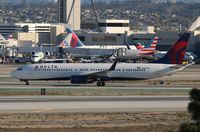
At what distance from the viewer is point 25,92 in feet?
214

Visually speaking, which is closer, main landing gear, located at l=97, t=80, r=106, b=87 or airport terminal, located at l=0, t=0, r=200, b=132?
airport terminal, located at l=0, t=0, r=200, b=132

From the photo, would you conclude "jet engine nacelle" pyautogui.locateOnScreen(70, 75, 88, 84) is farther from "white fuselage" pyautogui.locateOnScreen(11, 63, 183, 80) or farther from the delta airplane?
the delta airplane

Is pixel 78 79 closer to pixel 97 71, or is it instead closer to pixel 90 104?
pixel 97 71

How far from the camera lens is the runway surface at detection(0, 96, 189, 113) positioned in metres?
51.0

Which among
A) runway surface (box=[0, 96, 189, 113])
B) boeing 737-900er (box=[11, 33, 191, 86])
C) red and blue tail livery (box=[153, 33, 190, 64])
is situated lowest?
runway surface (box=[0, 96, 189, 113])

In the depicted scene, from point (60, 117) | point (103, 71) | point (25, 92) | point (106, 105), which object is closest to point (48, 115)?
point (60, 117)

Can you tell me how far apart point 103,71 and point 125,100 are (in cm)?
2083

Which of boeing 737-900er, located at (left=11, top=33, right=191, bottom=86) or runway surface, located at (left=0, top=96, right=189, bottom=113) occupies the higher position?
boeing 737-900er, located at (left=11, top=33, right=191, bottom=86)

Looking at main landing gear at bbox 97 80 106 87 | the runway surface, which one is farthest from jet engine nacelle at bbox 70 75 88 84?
the runway surface

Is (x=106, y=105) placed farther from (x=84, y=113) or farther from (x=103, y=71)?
(x=103, y=71)

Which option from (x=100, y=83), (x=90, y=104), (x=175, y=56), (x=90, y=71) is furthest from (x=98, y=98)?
(x=175, y=56)

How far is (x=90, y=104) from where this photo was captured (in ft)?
179

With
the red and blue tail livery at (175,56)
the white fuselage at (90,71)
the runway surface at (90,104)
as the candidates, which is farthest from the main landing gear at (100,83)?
the runway surface at (90,104)

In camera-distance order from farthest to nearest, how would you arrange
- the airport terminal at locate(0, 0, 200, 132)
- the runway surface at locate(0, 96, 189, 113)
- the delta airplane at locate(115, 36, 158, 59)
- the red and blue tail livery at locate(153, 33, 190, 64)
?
the delta airplane at locate(115, 36, 158, 59) → the red and blue tail livery at locate(153, 33, 190, 64) → the runway surface at locate(0, 96, 189, 113) → the airport terminal at locate(0, 0, 200, 132)
